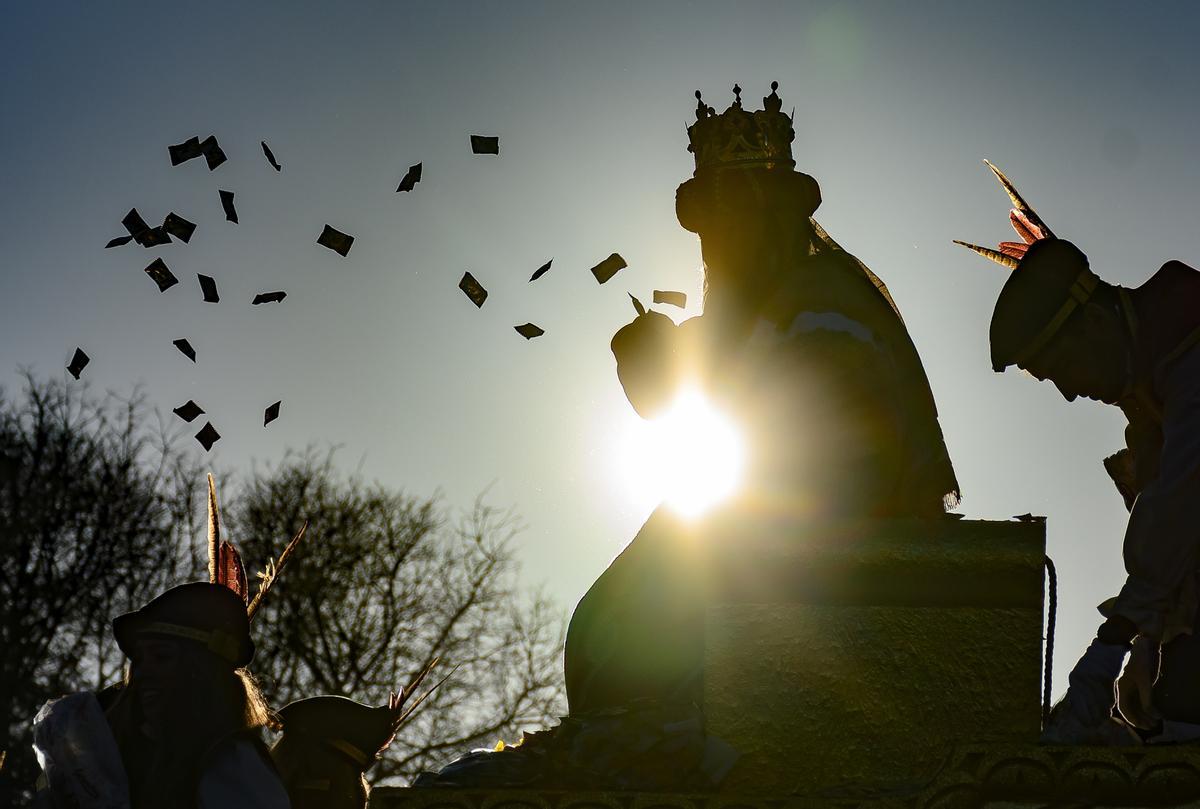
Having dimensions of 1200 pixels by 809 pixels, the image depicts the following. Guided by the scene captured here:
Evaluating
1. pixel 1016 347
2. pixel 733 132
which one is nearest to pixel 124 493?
pixel 733 132

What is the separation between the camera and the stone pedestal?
4.89 meters

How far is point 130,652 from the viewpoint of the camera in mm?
5270

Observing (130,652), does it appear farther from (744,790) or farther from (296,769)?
(744,790)

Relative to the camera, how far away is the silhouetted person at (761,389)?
17.8 feet

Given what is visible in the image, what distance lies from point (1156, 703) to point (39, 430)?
2069 cm

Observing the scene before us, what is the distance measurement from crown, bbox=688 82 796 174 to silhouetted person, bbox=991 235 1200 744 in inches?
56.0

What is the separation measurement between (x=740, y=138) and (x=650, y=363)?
0.96 meters

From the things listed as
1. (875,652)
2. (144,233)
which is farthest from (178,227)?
(875,652)

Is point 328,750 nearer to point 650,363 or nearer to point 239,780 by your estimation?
point 239,780

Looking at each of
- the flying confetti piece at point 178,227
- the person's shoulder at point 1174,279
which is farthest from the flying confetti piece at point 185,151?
the person's shoulder at point 1174,279

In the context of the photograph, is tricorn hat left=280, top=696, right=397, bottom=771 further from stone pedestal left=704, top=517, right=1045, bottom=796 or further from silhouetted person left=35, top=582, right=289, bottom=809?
stone pedestal left=704, top=517, right=1045, bottom=796

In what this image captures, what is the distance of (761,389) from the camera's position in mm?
5762

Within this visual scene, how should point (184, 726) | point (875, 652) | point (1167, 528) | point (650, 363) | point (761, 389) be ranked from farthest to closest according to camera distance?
point (650, 363) → point (761, 389) → point (184, 726) → point (875, 652) → point (1167, 528)

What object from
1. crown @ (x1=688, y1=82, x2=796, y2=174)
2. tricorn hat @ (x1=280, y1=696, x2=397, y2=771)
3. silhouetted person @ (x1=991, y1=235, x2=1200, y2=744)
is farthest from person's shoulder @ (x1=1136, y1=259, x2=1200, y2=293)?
tricorn hat @ (x1=280, y1=696, x2=397, y2=771)
